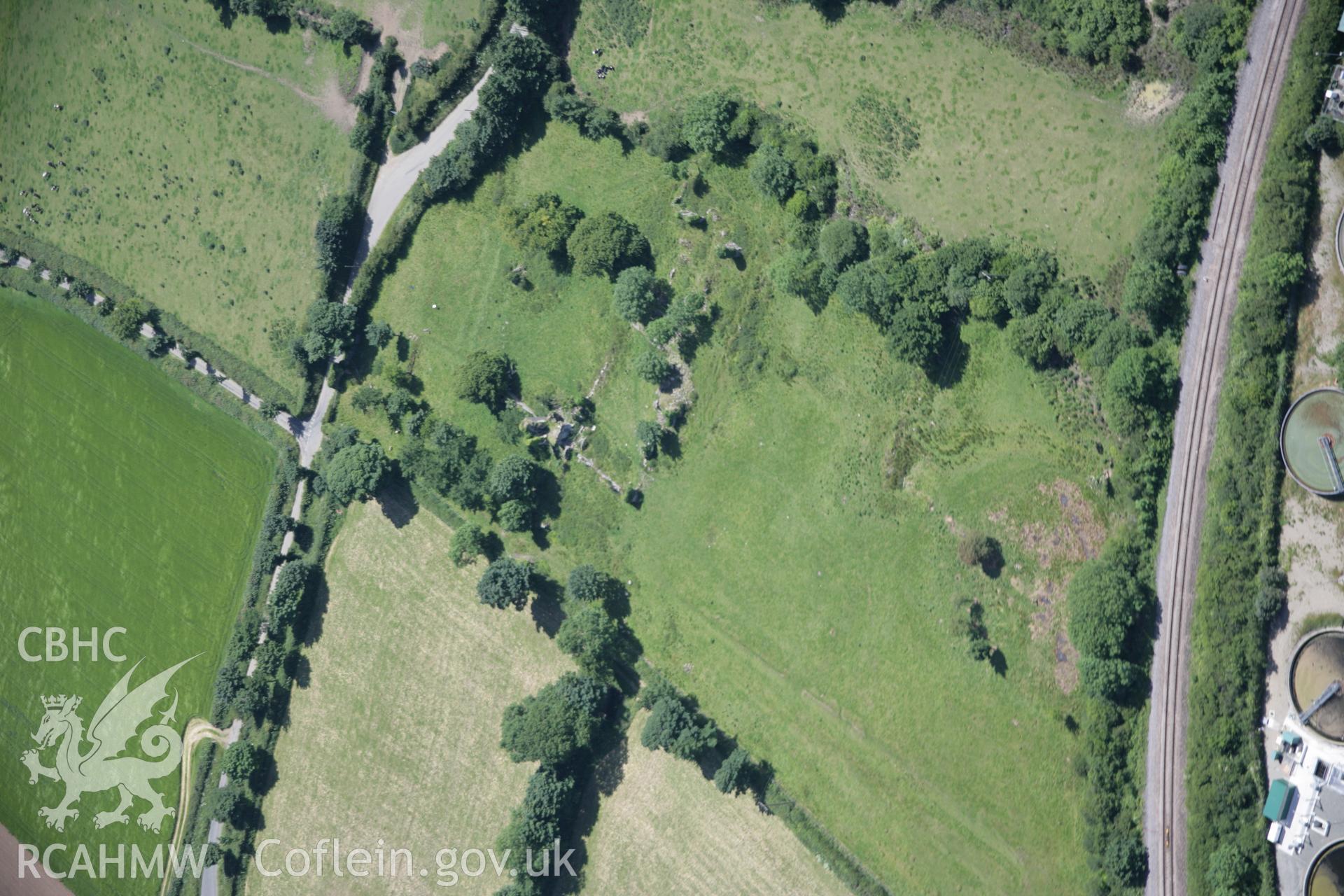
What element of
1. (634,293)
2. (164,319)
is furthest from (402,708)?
(164,319)

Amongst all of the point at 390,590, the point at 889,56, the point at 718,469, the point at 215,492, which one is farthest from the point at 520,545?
the point at 889,56

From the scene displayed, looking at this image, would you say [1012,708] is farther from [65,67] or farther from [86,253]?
[65,67]

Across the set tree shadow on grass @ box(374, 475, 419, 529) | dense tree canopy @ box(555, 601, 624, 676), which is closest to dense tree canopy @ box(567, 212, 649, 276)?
tree shadow on grass @ box(374, 475, 419, 529)

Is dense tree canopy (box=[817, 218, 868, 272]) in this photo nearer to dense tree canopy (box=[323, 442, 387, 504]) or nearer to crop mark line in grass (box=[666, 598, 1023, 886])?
crop mark line in grass (box=[666, 598, 1023, 886])

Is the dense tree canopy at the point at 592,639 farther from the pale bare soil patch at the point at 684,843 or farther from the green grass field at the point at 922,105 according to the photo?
the green grass field at the point at 922,105

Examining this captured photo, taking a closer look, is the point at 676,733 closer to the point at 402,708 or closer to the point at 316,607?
the point at 402,708

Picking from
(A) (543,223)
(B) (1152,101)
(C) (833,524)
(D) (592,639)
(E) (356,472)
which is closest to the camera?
(B) (1152,101)

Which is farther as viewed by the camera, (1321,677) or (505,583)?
(505,583)
